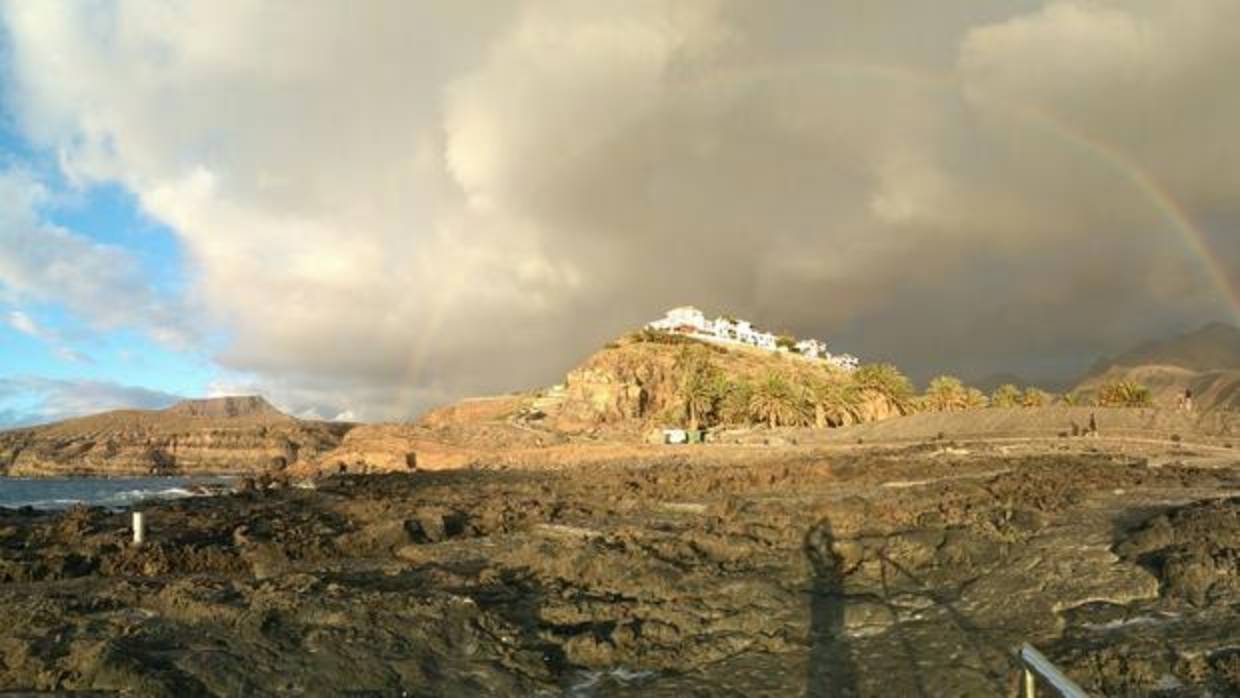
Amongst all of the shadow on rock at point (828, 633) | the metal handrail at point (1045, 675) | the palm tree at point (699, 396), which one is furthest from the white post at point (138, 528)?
the palm tree at point (699, 396)

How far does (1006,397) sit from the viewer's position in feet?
346

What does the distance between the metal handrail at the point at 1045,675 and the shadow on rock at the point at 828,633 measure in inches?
210

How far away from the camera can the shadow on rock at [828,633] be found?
10281mm

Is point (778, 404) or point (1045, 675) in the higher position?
point (778, 404)

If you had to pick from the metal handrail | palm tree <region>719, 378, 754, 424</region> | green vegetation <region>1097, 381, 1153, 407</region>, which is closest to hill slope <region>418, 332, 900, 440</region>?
palm tree <region>719, 378, 754, 424</region>

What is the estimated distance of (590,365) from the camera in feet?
576

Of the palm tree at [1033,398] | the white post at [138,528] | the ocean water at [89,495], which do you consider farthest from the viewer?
the palm tree at [1033,398]

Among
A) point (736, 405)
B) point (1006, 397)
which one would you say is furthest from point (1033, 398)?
point (736, 405)

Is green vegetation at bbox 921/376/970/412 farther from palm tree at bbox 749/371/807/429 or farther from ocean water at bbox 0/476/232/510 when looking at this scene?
ocean water at bbox 0/476/232/510

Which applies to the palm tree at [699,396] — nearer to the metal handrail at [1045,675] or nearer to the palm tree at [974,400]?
the palm tree at [974,400]

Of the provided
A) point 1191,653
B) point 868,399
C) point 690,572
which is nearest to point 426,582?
point 690,572

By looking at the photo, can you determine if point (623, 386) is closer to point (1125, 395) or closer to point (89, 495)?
point (89, 495)

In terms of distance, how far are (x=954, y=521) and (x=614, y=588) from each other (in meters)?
8.43

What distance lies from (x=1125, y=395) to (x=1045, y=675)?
3645 inches
